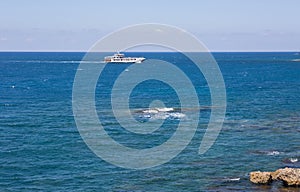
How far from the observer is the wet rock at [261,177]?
49.9 metres

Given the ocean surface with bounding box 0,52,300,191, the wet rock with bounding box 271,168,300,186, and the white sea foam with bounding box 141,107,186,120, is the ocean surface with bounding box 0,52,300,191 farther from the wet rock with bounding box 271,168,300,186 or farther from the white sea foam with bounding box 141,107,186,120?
the wet rock with bounding box 271,168,300,186

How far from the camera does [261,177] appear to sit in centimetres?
4997

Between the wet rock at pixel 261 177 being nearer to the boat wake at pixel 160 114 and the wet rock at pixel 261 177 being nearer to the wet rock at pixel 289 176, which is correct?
the wet rock at pixel 289 176

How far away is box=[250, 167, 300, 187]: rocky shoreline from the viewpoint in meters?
48.9

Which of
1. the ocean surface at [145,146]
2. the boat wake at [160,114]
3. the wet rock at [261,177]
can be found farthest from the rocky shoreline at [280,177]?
the boat wake at [160,114]

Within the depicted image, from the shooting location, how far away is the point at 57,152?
207 ft

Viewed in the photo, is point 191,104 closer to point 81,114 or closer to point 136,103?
point 136,103

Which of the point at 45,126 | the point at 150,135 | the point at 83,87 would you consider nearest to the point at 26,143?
the point at 45,126

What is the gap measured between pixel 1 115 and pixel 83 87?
2306 inches

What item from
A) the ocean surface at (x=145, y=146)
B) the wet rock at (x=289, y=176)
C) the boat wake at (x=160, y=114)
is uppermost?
the boat wake at (x=160, y=114)

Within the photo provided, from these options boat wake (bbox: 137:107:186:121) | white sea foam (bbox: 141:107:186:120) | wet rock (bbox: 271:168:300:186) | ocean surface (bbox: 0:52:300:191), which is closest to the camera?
wet rock (bbox: 271:168:300:186)

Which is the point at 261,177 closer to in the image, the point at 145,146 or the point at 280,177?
the point at 280,177

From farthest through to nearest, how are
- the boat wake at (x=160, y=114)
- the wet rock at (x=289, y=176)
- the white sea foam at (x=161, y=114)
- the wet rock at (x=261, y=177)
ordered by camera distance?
the white sea foam at (x=161, y=114) → the boat wake at (x=160, y=114) → the wet rock at (x=261, y=177) → the wet rock at (x=289, y=176)

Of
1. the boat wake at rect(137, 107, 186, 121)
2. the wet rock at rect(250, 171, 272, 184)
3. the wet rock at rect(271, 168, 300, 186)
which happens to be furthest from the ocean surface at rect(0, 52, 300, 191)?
the wet rock at rect(271, 168, 300, 186)
